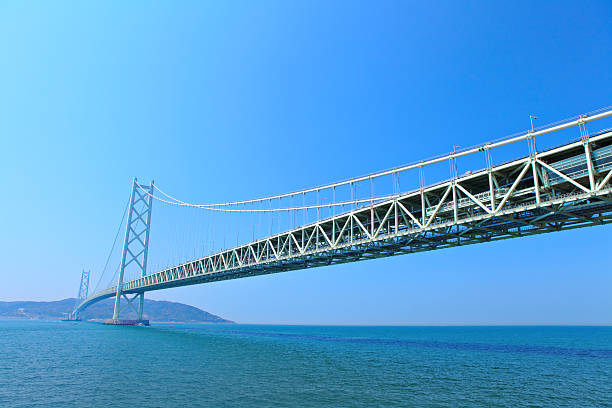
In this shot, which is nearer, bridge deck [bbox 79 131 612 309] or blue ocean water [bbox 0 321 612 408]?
blue ocean water [bbox 0 321 612 408]

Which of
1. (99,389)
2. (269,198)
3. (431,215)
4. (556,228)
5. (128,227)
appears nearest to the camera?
(99,389)

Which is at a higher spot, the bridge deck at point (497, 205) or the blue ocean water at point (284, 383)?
the bridge deck at point (497, 205)

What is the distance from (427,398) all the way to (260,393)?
7336 millimetres

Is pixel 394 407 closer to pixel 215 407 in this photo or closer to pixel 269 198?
pixel 215 407

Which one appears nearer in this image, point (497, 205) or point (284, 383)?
point (284, 383)

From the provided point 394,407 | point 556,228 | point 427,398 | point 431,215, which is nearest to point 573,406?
point 427,398

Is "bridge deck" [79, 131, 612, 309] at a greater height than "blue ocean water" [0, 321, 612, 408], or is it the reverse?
"bridge deck" [79, 131, 612, 309]

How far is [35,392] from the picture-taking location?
16781mm

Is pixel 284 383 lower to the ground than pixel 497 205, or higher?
lower

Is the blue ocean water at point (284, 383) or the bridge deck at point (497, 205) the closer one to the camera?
the blue ocean water at point (284, 383)

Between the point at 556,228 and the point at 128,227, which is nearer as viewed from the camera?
the point at 556,228

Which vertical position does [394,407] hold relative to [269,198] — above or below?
below

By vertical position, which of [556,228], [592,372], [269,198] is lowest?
[592,372]

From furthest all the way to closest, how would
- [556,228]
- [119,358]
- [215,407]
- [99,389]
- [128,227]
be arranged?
[128,227], [119,358], [556,228], [99,389], [215,407]
